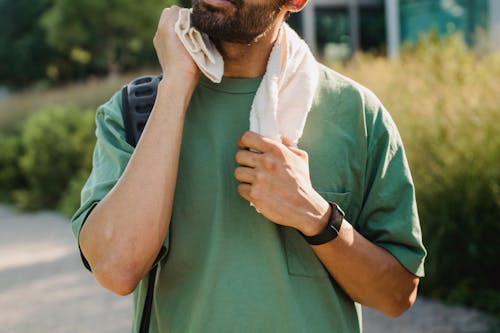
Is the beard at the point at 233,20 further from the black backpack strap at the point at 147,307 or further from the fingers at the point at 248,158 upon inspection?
the black backpack strap at the point at 147,307

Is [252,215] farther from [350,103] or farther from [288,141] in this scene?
[350,103]

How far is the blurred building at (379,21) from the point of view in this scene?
51.9 feet

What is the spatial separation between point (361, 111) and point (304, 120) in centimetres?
18

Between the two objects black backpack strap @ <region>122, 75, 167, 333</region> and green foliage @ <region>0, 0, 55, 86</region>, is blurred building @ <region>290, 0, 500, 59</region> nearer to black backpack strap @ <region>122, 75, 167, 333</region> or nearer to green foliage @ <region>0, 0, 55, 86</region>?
black backpack strap @ <region>122, 75, 167, 333</region>

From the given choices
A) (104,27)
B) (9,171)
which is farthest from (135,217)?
(104,27)

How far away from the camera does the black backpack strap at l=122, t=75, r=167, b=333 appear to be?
183cm

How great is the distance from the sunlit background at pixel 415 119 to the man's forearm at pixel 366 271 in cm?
372

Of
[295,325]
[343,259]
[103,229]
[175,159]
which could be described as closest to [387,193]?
[343,259]

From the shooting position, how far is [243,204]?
1870 mm

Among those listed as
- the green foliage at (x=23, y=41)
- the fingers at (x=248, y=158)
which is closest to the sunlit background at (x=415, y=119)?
the fingers at (x=248, y=158)

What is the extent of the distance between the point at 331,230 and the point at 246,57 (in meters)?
0.53

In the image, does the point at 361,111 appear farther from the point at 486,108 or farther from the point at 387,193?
the point at 486,108

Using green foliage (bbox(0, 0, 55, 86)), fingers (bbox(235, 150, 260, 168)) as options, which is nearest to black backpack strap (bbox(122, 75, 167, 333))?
fingers (bbox(235, 150, 260, 168))

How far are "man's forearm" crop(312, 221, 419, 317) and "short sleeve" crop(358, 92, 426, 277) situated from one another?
0.04 m
